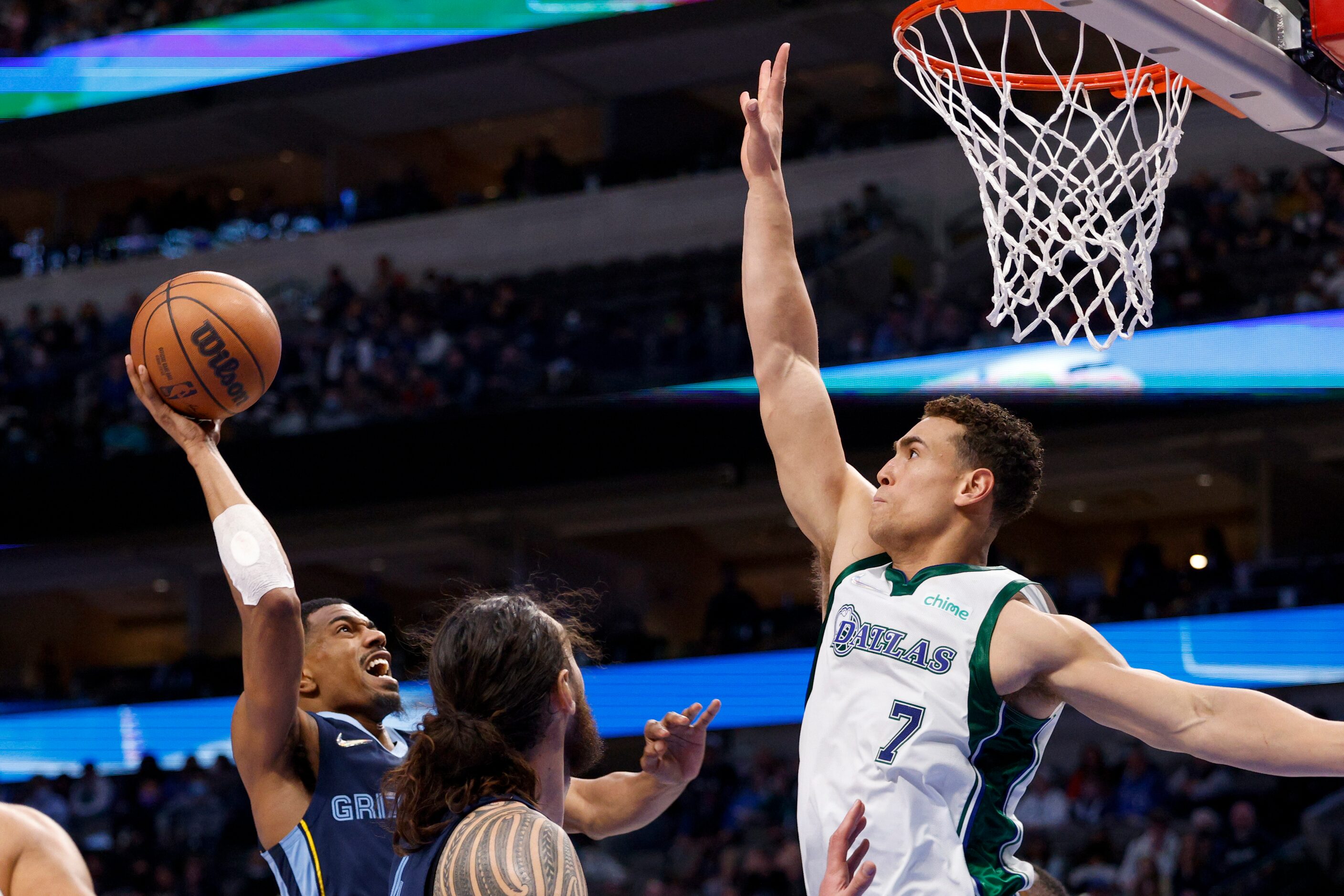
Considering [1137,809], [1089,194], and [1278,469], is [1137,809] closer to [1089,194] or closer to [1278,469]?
[1278,469]

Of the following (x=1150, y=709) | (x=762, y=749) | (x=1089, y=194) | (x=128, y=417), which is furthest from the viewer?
(x=128, y=417)

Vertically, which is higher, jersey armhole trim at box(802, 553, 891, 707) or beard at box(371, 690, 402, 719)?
jersey armhole trim at box(802, 553, 891, 707)

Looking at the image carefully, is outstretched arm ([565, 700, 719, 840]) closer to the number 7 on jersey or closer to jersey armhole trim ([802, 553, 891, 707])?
jersey armhole trim ([802, 553, 891, 707])

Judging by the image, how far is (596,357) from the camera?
14141 mm

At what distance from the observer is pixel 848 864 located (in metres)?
2.17

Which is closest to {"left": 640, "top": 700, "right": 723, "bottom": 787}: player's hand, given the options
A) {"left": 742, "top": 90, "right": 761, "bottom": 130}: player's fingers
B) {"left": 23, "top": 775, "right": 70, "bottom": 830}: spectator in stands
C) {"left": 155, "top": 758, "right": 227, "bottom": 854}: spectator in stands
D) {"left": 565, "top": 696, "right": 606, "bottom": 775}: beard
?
{"left": 565, "top": 696, "right": 606, "bottom": 775}: beard

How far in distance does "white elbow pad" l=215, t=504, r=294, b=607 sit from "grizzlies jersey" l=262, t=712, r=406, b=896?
44cm

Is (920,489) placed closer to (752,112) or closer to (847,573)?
(847,573)

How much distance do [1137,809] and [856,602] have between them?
8161mm

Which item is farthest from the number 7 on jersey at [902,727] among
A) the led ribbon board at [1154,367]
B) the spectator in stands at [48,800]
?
the spectator in stands at [48,800]

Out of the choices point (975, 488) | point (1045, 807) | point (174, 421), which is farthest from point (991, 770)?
point (1045, 807)

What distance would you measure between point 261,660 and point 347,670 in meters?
0.53

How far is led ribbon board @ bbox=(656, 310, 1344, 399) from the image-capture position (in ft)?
35.6

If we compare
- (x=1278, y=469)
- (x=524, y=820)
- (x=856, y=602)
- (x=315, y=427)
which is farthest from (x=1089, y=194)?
(x=315, y=427)
